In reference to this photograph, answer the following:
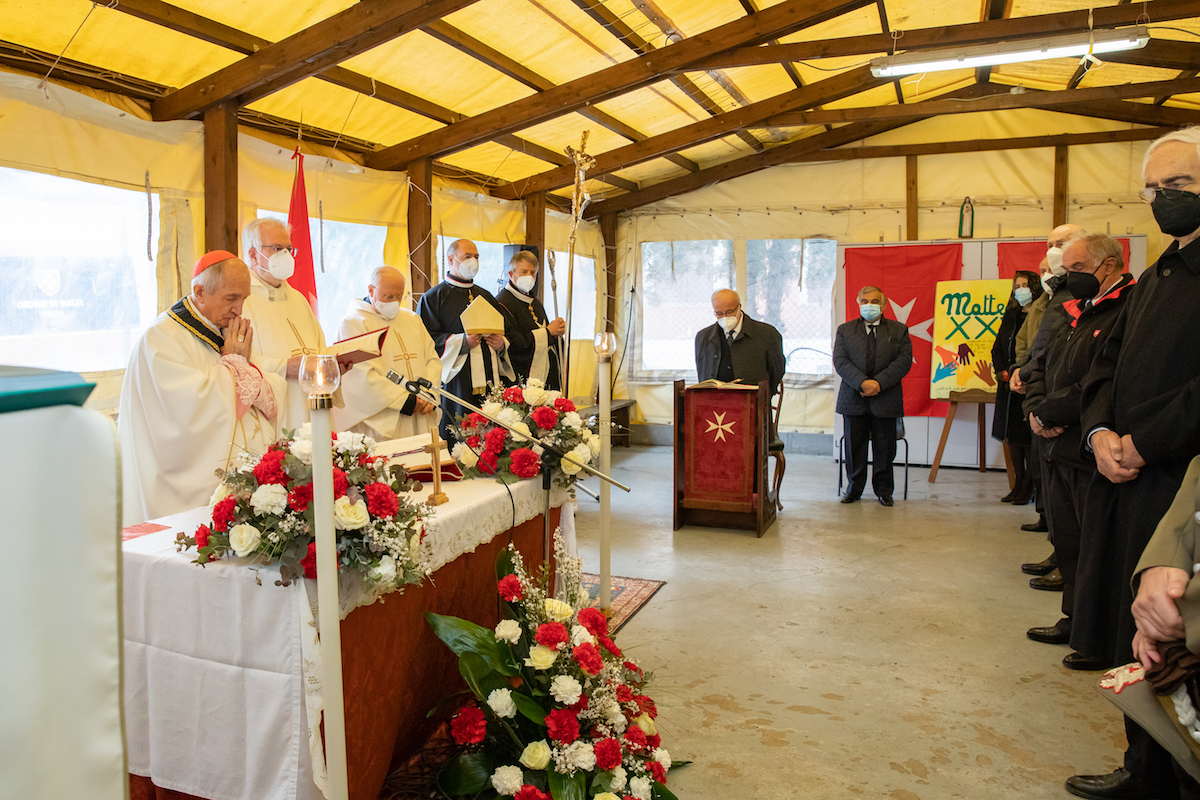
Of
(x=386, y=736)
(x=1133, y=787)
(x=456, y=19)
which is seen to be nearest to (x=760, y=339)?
(x=456, y=19)

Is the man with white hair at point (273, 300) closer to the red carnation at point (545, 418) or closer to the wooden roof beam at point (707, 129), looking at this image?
the red carnation at point (545, 418)

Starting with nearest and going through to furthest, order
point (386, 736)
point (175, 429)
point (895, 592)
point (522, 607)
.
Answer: point (386, 736) < point (522, 607) < point (175, 429) < point (895, 592)

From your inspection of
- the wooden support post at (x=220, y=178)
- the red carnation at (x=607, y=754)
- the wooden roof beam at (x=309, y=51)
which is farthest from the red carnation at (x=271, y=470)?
the wooden support post at (x=220, y=178)

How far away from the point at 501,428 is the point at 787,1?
13.6 feet

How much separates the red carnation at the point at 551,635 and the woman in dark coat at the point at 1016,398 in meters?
4.43

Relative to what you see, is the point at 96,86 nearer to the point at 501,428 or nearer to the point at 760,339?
the point at 501,428

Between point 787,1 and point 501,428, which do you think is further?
point 787,1

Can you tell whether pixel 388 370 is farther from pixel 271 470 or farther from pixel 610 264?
pixel 610 264

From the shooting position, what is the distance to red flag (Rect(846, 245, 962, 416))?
7922mm

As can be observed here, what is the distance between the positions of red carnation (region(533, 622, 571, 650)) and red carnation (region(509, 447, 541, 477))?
2.28 feet

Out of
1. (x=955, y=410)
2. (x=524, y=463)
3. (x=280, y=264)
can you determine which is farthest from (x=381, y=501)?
(x=955, y=410)

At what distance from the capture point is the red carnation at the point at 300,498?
5.16ft

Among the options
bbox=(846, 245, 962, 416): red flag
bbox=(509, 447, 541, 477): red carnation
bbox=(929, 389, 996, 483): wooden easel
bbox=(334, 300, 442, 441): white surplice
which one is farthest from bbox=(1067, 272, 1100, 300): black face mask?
bbox=(846, 245, 962, 416): red flag

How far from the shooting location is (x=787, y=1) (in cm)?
536
